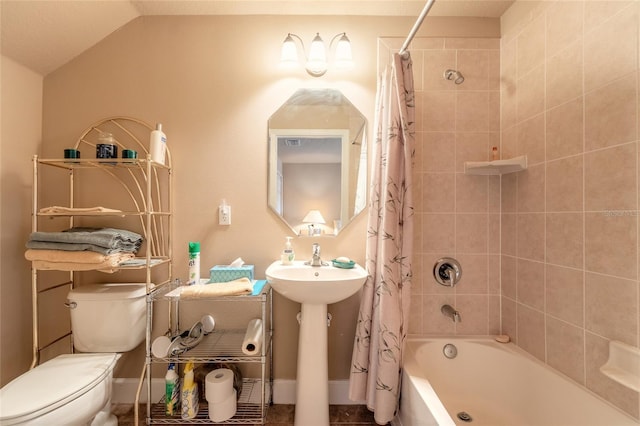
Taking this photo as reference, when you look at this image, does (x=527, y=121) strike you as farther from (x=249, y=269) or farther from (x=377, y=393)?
(x=249, y=269)

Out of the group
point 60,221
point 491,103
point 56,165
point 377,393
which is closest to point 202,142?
point 56,165

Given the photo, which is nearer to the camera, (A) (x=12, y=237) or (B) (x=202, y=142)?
(A) (x=12, y=237)

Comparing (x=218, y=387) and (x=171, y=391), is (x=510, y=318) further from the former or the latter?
(x=171, y=391)

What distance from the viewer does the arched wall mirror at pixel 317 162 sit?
1.56 m

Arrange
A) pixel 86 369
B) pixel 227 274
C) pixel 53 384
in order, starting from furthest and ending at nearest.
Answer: pixel 227 274, pixel 86 369, pixel 53 384

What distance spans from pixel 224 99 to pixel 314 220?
2.98 feet

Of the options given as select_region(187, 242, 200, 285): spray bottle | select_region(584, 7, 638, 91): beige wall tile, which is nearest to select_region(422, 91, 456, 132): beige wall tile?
select_region(584, 7, 638, 91): beige wall tile

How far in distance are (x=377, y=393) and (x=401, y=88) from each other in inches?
56.5

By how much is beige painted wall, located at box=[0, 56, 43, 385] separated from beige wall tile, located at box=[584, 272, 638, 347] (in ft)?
9.03

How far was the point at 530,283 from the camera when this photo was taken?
1.32 meters

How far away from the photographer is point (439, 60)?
1.54 metres

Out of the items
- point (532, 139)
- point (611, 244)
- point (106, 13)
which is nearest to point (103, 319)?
point (106, 13)

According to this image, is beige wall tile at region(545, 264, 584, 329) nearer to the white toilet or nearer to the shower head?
the shower head

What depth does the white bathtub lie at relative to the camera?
991 mm
